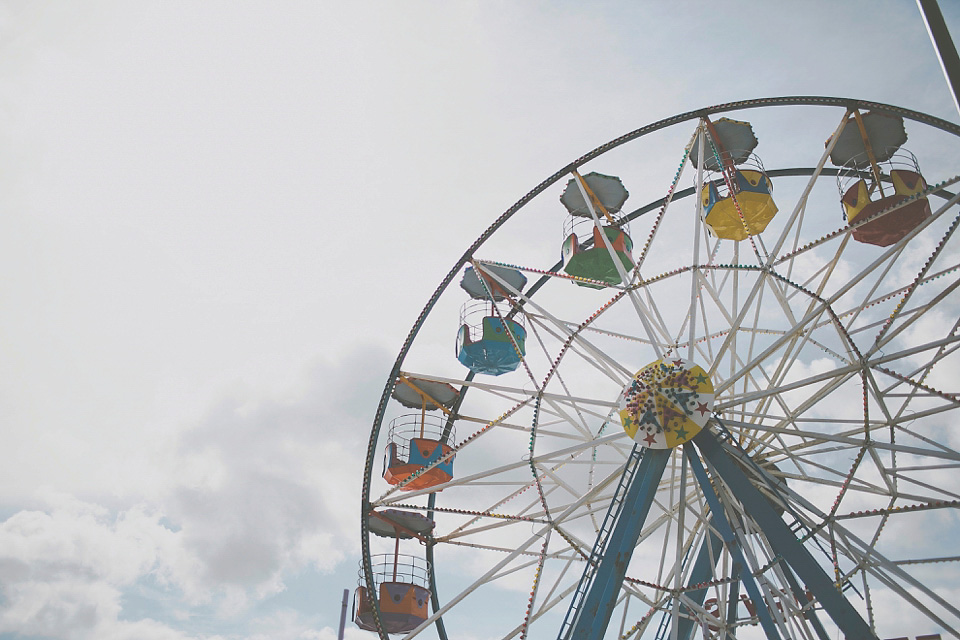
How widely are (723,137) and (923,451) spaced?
20.2 feet

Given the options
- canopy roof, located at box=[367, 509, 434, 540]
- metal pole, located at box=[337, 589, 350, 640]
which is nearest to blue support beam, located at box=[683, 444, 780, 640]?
canopy roof, located at box=[367, 509, 434, 540]

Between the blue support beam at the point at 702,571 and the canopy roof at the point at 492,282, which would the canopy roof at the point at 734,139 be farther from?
the blue support beam at the point at 702,571

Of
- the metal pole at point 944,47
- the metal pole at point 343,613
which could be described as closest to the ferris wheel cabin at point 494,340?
the metal pole at point 944,47

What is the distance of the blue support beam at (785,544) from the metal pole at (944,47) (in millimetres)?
7191

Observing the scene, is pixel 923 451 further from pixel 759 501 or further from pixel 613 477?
pixel 613 477

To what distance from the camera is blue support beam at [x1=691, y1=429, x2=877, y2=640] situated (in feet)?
30.6

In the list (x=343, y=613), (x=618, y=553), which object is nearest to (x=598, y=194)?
(x=618, y=553)

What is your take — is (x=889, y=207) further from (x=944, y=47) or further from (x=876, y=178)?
(x=944, y=47)

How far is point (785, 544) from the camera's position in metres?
9.86

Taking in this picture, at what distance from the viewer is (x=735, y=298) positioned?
43.1ft

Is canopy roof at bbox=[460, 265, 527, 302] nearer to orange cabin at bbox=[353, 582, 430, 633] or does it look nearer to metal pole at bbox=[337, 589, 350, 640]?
orange cabin at bbox=[353, 582, 430, 633]

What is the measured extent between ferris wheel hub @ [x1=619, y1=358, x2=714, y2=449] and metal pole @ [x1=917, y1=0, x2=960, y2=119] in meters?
7.23

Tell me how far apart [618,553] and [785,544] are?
2.19 metres

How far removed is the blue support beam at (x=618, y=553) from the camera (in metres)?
9.95
